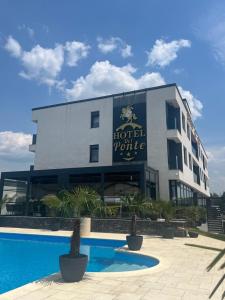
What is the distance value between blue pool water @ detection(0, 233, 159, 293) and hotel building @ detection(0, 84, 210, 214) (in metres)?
7.43

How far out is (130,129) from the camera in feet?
91.0

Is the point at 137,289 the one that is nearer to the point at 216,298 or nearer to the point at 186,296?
the point at 186,296

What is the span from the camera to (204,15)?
23.5 feet

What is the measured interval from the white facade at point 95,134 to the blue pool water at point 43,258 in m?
12.0

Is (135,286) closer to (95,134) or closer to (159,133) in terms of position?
(159,133)

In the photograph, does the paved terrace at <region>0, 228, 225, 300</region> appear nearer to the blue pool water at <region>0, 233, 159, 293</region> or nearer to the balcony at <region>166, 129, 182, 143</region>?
the blue pool water at <region>0, 233, 159, 293</region>

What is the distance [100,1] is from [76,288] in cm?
990

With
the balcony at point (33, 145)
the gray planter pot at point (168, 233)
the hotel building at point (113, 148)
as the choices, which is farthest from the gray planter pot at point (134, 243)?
the balcony at point (33, 145)

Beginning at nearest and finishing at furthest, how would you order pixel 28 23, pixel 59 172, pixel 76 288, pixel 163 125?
pixel 76 288, pixel 28 23, pixel 59 172, pixel 163 125

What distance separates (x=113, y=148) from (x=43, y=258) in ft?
54.7

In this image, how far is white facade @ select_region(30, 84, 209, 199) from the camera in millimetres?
25875

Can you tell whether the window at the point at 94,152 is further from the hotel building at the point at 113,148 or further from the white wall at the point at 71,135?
the white wall at the point at 71,135

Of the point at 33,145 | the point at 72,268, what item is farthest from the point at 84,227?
the point at 33,145

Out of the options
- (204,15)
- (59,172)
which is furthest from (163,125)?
(204,15)
